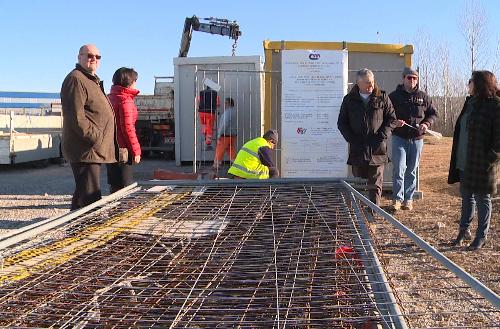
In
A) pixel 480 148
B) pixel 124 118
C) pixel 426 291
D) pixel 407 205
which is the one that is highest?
pixel 124 118

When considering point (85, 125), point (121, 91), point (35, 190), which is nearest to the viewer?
point (85, 125)

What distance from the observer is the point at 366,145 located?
5383 mm

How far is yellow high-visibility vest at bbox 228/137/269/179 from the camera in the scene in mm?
6340

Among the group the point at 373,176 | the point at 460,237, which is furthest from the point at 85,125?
the point at 460,237

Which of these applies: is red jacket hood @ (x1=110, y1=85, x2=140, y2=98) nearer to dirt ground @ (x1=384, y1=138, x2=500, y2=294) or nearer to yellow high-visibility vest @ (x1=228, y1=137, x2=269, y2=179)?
yellow high-visibility vest @ (x1=228, y1=137, x2=269, y2=179)

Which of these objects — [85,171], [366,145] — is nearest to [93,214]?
[85,171]

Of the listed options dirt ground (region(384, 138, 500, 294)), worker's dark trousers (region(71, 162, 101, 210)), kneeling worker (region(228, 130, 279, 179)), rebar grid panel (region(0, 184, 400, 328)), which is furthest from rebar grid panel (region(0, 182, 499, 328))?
kneeling worker (region(228, 130, 279, 179))

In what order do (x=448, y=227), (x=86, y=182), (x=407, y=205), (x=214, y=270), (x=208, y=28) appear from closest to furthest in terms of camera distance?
(x=214, y=270) → (x=86, y=182) → (x=448, y=227) → (x=407, y=205) → (x=208, y=28)

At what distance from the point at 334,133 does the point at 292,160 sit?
27.0 inches

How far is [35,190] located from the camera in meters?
10.2

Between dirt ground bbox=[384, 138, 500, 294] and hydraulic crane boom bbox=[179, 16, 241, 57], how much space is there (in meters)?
8.00

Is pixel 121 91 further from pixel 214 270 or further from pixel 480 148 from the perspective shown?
pixel 480 148

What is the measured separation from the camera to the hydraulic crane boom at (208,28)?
651 inches

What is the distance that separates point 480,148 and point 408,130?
177 cm
